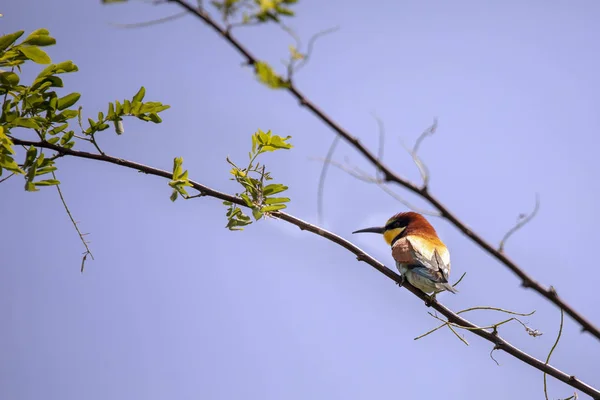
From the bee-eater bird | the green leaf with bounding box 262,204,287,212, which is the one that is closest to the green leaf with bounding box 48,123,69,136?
the green leaf with bounding box 262,204,287,212

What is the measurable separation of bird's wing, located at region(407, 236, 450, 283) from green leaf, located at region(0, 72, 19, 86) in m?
2.40

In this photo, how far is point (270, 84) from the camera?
2.91ft

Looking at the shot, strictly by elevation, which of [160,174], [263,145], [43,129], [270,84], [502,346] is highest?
[263,145]

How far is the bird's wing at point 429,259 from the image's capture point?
11.8ft

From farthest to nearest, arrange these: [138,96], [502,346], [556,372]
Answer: [138,96], [502,346], [556,372]

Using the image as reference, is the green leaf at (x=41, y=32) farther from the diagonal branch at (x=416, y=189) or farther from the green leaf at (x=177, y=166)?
the diagonal branch at (x=416, y=189)

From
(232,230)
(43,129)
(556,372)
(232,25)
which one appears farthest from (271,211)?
(232,25)

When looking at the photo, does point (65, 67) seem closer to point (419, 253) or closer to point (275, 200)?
point (275, 200)

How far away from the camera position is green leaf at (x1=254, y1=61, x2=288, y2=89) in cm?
87

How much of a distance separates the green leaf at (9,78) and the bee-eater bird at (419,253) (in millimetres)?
2334

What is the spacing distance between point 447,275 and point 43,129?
2565mm

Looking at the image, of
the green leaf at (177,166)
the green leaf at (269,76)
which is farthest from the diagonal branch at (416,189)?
the green leaf at (177,166)

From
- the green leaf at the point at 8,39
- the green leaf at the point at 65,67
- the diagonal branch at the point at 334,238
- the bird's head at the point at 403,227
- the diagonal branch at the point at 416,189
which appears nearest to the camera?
the diagonal branch at the point at 416,189

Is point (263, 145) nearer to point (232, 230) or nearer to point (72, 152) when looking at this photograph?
point (232, 230)
